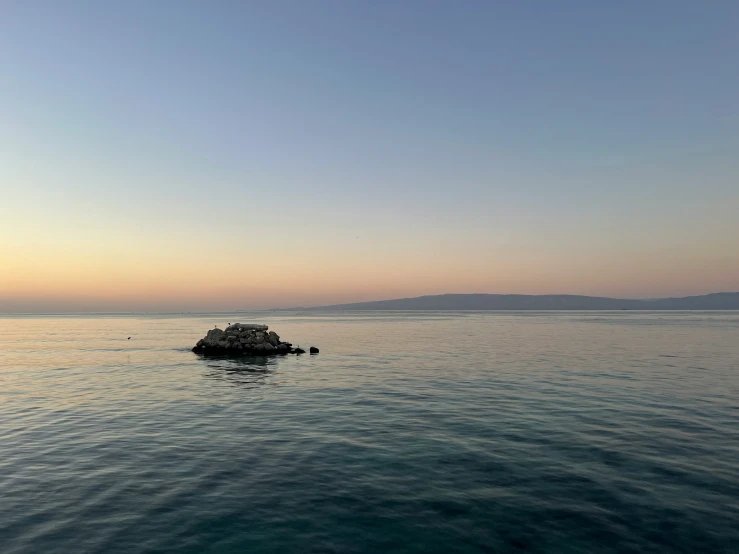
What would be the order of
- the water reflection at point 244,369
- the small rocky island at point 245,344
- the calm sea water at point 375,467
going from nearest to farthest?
the calm sea water at point 375,467, the water reflection at point 244,369, the small rocky island at point 245,344

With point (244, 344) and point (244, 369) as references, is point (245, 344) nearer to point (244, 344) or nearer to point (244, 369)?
point (244, 344)

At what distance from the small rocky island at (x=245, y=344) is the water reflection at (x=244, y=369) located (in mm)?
3400

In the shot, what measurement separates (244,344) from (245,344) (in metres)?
0.16

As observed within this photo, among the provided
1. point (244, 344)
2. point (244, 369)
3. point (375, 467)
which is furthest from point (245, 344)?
point (375, 467)

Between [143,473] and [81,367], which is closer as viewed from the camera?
[143,473]

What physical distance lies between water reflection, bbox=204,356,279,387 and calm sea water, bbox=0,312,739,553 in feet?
11.1

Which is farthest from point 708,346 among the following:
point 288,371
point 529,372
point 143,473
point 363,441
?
point 143,473

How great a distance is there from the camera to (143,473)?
16.6 metres

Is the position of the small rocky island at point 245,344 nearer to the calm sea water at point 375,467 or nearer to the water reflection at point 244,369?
the water reflection at point 244,369

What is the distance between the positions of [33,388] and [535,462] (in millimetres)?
42849

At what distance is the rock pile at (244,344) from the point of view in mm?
65938

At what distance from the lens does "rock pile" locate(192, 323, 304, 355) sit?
65938 mm

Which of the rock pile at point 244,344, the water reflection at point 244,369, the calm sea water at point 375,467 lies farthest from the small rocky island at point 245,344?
the calm sea water at point 375,467

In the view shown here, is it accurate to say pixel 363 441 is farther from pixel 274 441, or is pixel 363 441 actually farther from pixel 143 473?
pixel 143 473
